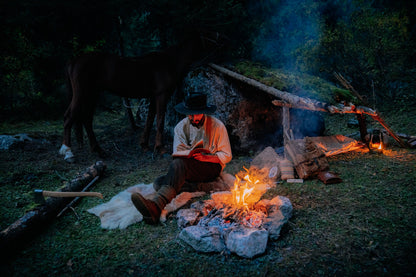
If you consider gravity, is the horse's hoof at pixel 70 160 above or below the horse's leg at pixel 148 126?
below

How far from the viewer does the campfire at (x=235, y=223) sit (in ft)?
8.50

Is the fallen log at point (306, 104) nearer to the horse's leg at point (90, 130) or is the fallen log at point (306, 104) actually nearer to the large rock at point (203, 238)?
the large rock at point (203, 238)

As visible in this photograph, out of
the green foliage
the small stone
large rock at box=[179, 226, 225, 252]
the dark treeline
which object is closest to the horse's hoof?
the small stone

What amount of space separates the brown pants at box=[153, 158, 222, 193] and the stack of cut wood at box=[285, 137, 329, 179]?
5.18 ft

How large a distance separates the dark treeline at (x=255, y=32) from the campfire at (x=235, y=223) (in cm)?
488


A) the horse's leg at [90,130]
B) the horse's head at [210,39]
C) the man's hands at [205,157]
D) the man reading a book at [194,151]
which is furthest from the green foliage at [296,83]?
the horse's leg at [90,130]

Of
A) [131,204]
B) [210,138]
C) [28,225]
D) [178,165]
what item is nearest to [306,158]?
[210,138]

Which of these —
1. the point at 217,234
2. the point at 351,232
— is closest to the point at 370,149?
the point at 351,232

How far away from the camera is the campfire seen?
259 centimetres

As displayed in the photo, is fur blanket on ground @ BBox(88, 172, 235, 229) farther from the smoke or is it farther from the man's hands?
the smoke

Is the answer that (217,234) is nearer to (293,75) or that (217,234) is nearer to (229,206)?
(229,206)

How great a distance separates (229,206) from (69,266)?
1.96 metres

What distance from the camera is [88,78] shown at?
5.80 metres

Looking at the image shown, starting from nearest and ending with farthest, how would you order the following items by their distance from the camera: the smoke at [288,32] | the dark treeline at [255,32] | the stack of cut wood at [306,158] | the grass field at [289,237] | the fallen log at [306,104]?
the grass field at [289,237]
the stack of cut wood at [306,158]
the fallen log at [306,104]
the dark treeline at [255,32]
the smoke at [288,32]
